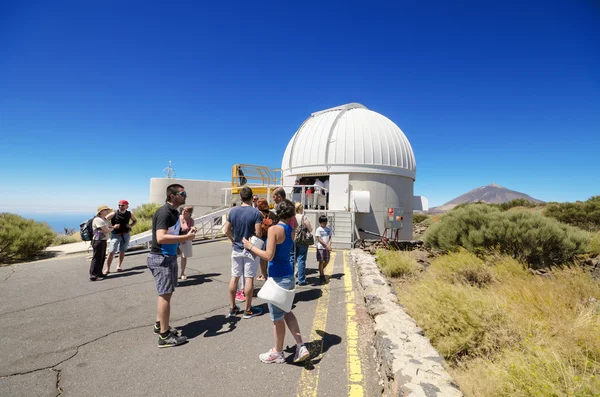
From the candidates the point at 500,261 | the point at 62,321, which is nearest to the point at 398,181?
the point at 500,261

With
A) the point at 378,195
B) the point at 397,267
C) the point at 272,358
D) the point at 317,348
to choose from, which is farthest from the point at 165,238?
the point at 378,195

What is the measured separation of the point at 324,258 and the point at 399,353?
3.15m

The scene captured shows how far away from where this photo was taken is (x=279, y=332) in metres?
2.60

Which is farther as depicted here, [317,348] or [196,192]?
[196,192]

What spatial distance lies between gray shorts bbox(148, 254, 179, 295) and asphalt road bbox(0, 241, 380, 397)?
25.5 inches

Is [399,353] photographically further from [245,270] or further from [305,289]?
[305,289]

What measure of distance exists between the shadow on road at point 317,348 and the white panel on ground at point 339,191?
9.57 metres

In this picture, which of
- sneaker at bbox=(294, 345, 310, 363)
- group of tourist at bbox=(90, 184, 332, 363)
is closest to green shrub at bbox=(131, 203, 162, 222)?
group of tourist at bbox=(90, 184, 332, 363)

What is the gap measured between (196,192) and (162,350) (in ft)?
56.1

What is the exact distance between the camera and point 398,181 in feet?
45.3

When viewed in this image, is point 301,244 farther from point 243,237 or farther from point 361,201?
point 361,201

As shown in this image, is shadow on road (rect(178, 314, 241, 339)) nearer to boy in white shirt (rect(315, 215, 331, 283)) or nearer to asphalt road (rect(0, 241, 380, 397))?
asphalt road (rect(0, 241, 380, 397))

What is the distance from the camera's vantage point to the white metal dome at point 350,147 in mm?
13297

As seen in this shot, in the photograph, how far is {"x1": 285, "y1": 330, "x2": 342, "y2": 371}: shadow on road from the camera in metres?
2.67
